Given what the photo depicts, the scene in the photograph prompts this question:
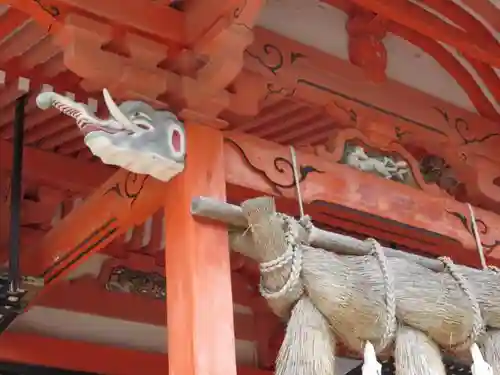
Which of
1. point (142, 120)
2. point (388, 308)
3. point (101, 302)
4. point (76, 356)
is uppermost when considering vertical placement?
point (101, 302)

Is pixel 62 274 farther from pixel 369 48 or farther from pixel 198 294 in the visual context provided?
pixel 369 48

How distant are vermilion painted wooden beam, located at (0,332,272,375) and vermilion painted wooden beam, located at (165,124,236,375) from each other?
4.13 feet

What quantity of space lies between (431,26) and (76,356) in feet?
5.78

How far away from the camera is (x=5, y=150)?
9.16 ft

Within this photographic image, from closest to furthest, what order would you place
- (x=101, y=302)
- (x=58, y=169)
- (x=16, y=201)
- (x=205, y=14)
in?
(x=205, y=14) → (x=16, y=201) → (x=58, y=169) → (x=101, y=302)

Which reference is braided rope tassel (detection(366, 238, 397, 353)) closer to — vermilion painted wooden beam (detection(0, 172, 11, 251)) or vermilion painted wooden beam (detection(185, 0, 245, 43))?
vermilion painted wooden beam (detection(185, 0, 245, 43))

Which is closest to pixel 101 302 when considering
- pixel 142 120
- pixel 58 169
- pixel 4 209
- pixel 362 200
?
pixel 4 209

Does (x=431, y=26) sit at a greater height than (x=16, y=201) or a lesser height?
greater

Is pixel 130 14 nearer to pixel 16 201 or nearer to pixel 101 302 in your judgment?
pixel 16 201

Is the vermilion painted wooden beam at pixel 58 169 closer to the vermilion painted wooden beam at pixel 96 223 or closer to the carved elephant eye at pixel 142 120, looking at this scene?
the vermilion painted wooden beam at pixel 96 223

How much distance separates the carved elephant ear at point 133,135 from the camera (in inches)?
73.3

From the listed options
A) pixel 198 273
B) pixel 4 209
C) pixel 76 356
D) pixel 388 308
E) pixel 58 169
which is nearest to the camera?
pixel 198 273

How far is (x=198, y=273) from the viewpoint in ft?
6.17

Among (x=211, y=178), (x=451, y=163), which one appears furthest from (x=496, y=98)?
(x=211, y=178)
